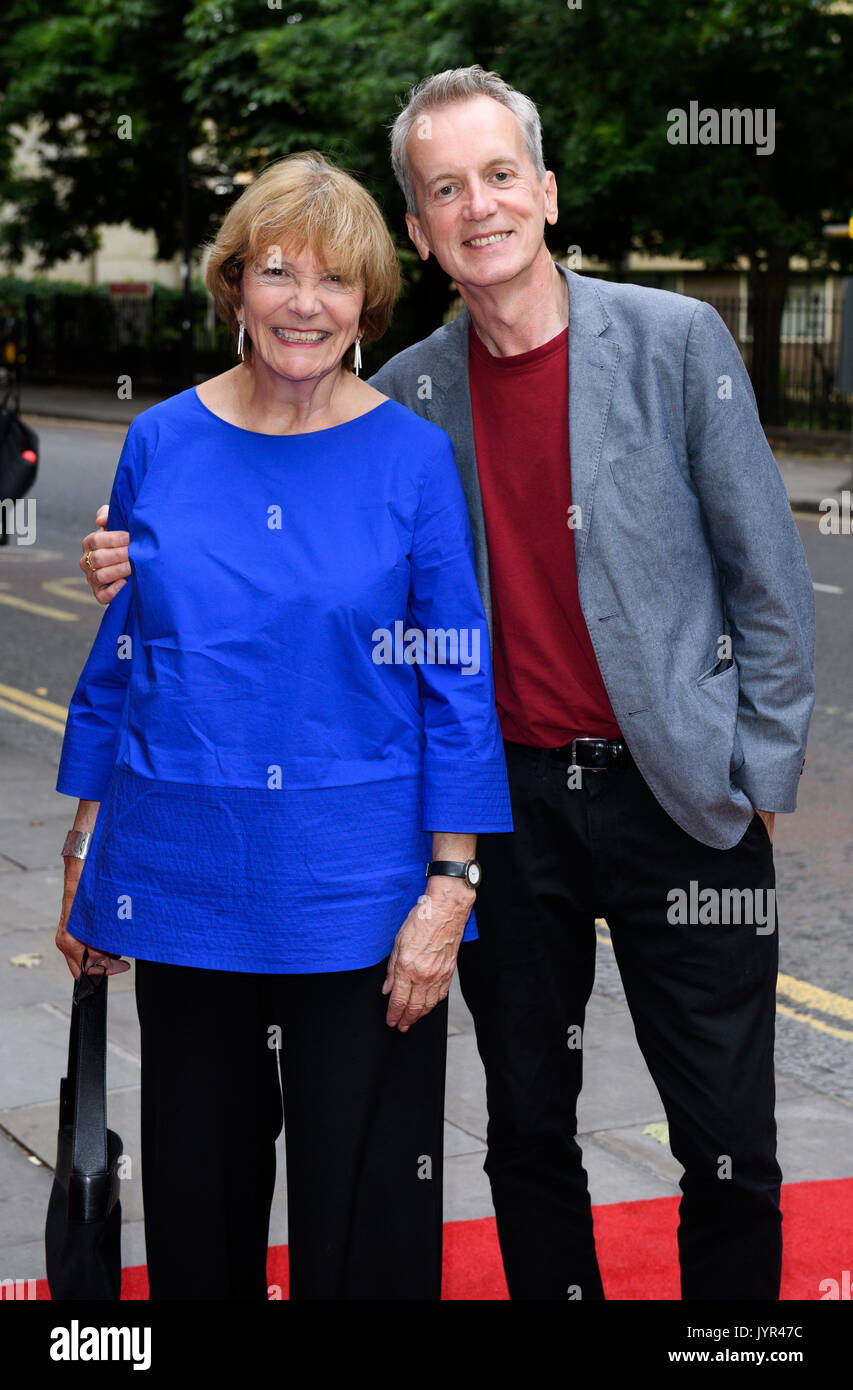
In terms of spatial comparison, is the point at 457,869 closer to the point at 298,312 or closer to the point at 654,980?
the point at 654,980

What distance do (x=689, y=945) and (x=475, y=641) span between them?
0.59 metres

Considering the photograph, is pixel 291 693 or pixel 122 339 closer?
pixel 291 693

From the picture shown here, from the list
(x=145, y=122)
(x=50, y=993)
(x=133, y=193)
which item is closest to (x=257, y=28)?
(x=145, y=122)

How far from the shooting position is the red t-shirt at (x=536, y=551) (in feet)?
8.25

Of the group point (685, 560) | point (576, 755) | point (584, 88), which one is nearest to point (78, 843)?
point (576, 755)

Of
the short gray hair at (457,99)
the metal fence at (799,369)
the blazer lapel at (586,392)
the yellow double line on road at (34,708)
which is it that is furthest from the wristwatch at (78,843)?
the metal fence at (799,369)

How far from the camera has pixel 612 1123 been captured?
3830mm

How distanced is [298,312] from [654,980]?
1105 mm

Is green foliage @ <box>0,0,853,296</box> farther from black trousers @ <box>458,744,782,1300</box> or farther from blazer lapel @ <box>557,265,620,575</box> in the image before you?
black trousers @ <box>458,744,782,1300</box>

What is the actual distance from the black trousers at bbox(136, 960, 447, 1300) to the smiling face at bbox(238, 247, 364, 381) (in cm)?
81

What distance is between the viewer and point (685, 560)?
8.19ft

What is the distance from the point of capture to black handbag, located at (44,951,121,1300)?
94.4 inches

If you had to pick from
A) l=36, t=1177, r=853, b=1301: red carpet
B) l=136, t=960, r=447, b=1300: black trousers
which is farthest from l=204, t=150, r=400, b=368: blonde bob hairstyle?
l=36, t=1177, r=853, b=1301: red carpet
